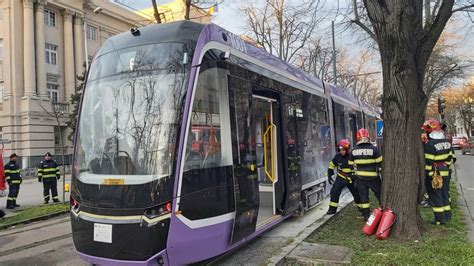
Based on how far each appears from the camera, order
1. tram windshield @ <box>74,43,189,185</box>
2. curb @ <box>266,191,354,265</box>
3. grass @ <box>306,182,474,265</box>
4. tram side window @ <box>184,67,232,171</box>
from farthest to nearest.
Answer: curb @ <box>266,191,354,265</box> < grass @ <box>306,182,474,265</box> < tram side window @ <box>184,67,232,171</box> < tram windshield @ <box>74,43,189,185</box>

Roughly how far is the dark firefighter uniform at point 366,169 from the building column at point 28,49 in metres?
31.1

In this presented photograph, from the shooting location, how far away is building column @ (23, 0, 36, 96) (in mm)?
32594

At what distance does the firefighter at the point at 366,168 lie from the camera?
7547mm

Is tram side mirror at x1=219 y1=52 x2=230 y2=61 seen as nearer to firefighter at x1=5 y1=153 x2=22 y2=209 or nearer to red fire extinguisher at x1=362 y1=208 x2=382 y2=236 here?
red fire extinguisher at x1=362 y1=208 x2=382 y2=236

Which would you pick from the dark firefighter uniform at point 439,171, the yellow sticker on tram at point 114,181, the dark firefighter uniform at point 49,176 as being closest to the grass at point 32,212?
the dark firefighter uniform at point 49,176

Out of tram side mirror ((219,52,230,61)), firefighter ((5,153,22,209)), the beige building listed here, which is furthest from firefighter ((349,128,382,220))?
the beige building

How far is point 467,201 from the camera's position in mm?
10086

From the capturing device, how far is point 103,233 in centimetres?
463

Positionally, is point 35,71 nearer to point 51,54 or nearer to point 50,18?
point 51,54

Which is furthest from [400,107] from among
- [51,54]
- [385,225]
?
[51,54]

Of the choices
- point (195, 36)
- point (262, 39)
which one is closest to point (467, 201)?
point (195, 36)

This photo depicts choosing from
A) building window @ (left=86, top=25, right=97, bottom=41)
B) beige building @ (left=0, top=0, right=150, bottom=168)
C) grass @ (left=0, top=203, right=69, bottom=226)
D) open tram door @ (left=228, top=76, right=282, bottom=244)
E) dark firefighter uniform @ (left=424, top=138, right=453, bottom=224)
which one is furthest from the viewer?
building window @ (left=86, top=25, right=97, bottom=41)

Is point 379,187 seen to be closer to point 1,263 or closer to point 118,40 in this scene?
point 118,40

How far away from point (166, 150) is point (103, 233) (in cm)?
115
